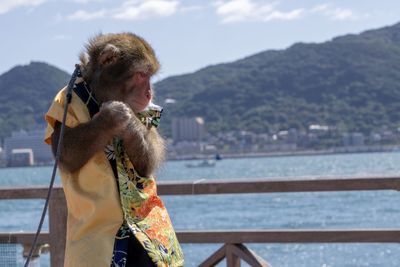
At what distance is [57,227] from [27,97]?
7202 cm

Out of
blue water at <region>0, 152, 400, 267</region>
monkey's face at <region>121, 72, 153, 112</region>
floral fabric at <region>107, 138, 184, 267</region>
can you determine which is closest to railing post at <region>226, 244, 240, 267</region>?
floral fabric at <region>107, 138, 184, 267</region>

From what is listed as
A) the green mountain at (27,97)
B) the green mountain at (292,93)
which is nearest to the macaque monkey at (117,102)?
the green mountain at (27,97)

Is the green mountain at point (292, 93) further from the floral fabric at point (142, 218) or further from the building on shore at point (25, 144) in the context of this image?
the floral fabric at point (142, 218)

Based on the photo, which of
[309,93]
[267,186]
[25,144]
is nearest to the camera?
[267,186]

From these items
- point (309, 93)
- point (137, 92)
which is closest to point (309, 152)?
point (309, 93)

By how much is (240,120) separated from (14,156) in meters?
21.3

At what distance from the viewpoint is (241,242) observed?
12.9ft

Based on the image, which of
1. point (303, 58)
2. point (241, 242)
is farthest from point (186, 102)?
point (241, 242)

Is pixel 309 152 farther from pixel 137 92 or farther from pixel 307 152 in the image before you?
pixel 137 92

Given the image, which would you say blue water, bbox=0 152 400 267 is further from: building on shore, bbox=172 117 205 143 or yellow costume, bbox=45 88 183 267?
building on shore, bbox=172 117 205 143

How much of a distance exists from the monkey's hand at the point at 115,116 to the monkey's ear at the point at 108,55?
0.15 meters

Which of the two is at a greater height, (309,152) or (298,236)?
(298,236)

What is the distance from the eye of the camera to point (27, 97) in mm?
74562

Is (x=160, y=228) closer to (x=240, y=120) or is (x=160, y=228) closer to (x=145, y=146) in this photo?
(x=145, y=146)
